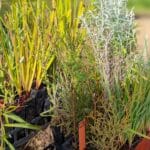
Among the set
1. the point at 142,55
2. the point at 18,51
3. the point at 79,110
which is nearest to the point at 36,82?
the point at 18,51

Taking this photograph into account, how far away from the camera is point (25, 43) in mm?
2744

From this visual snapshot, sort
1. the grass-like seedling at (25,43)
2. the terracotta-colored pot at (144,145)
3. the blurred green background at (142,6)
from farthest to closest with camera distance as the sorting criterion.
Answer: the blurred green background at (142,6) < the grass-like seedling at (25,43) < the terracotta-colored pot at (144,145)

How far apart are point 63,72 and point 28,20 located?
1.58 ft

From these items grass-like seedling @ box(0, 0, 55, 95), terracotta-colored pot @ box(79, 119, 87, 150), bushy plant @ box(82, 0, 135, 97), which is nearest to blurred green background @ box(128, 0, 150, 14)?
grass-like seedling @ box(0, 0, 55, 95)

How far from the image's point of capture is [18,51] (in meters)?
2.74

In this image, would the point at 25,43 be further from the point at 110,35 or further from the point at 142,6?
the point at 142,6

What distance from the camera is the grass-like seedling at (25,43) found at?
272 centimetres

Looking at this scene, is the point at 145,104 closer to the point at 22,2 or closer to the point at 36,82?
the point at 36,82

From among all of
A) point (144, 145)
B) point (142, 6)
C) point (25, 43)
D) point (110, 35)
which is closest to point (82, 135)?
point (144, 145)

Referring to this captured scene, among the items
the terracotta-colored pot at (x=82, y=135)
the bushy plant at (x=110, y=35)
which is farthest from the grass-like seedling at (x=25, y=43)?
the terracotta-colored pot at (x=82, y=135)

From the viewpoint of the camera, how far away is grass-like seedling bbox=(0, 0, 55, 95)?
107 inches

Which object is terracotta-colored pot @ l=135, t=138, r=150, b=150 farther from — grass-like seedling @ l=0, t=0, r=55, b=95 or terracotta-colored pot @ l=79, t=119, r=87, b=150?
grass-like seedling @ l=0, t=0, r=55, b=95

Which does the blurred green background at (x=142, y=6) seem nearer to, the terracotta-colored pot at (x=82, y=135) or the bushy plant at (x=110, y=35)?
the bushy plant at (x=110, y=35)

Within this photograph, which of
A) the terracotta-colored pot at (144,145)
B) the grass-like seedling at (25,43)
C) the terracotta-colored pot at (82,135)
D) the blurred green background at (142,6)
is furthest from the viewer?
the blurred green background at (142,6)
